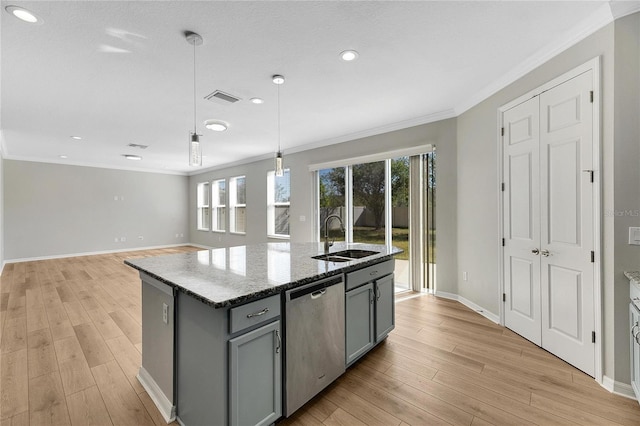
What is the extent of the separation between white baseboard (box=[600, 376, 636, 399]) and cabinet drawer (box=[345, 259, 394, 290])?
170 cm

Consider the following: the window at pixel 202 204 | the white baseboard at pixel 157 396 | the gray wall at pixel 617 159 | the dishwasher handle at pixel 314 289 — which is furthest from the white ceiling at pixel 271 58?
the window at pixel 202 204

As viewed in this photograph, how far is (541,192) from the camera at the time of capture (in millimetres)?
2582

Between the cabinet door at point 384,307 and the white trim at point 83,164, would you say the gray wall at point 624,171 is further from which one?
the white trim at point 83,164

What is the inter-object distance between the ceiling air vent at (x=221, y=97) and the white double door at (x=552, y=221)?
3.14 meters

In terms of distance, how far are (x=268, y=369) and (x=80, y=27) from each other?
110 inches

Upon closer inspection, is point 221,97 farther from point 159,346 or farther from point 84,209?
point 84,209

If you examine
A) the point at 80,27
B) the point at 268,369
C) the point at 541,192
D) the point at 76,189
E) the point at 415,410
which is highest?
the point at 80,27

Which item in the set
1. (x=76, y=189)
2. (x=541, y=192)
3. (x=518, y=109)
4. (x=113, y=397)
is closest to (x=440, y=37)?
(x=518, y=109)

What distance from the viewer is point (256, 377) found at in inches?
58.5

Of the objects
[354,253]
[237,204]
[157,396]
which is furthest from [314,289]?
[237,204]

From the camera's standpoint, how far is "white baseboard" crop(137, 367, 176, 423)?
1.72 m

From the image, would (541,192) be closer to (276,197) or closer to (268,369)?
(268,369)

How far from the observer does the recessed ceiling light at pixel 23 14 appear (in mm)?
1843

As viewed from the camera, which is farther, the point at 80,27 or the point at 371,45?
the point at 371,45
